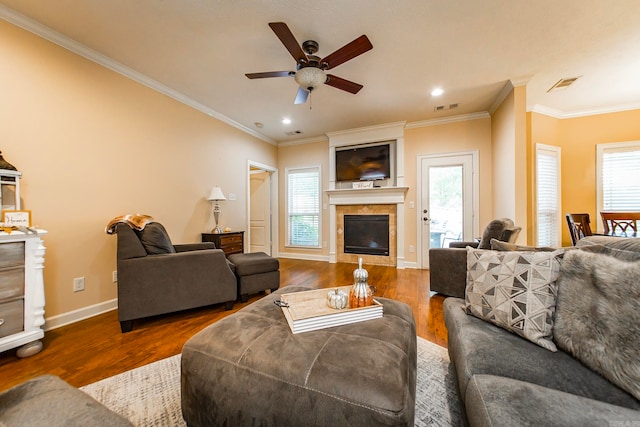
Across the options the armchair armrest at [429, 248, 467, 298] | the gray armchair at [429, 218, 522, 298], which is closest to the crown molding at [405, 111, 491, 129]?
the gray armchair at [429, 218, 522, 298]

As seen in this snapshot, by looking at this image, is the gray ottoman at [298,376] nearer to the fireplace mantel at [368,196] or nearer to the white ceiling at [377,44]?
the white ceiling at [377,44]

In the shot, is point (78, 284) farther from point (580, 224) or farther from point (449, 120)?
point (580, 224)

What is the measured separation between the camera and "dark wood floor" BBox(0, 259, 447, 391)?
5.14 feet

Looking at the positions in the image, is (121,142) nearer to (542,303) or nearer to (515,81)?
(542,303)

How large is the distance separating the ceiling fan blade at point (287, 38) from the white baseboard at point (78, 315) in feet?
10.2

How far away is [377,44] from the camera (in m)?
2.38

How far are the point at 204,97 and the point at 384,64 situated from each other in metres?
2.48

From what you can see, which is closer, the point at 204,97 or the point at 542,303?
the point at 542,303

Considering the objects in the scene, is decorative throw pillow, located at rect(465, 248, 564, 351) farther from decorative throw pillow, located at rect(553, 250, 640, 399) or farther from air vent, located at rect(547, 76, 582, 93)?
air vent, located at rect(547, 76, 582, 93)

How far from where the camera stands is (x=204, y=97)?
11.3 ft

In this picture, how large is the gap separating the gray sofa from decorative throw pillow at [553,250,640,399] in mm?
14

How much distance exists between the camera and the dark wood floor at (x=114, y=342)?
5.14 feet

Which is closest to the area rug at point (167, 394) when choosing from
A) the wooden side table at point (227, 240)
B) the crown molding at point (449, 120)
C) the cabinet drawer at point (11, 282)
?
the cabinet drawer at point (11, 282)

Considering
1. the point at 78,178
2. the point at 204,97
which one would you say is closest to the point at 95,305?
the point at 78,178
